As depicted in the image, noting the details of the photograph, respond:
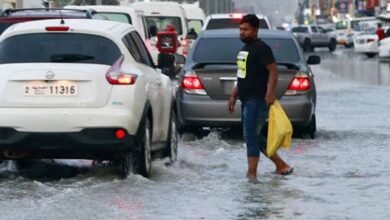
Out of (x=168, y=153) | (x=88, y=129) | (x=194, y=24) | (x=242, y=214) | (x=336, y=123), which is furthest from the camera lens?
(x=194, y=24)

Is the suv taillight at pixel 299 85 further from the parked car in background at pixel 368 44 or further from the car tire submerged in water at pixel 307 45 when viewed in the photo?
the car tire submerged in water at pixel 307 45

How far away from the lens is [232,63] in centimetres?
1520

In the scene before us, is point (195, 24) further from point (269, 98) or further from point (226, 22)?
point (269, 98)

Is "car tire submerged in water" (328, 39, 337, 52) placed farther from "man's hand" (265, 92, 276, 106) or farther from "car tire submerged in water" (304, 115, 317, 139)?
"man's hand" (265, 92, 276, 106)

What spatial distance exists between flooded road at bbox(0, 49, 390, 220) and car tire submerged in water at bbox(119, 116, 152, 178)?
12 centimetres

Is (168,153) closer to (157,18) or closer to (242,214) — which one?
(242,214)

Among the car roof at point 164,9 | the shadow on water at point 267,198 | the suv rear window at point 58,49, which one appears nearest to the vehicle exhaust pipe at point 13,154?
the suv rear window at point 58,49

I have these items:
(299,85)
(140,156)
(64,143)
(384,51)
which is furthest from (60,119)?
Result: (384,51)

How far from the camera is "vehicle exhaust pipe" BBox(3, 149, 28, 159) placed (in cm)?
1067

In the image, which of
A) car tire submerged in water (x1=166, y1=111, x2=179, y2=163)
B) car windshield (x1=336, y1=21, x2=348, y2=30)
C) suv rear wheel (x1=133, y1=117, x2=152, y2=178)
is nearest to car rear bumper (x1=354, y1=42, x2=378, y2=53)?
car windshield (x1=336, y1=21, x2=348, y2=30)

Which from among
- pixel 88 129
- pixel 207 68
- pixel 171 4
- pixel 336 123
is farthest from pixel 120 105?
pixel 171 4

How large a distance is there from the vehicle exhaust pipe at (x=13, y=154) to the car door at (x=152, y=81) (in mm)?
1315

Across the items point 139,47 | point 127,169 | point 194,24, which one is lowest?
point 194,24

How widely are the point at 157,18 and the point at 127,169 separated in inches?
1028
